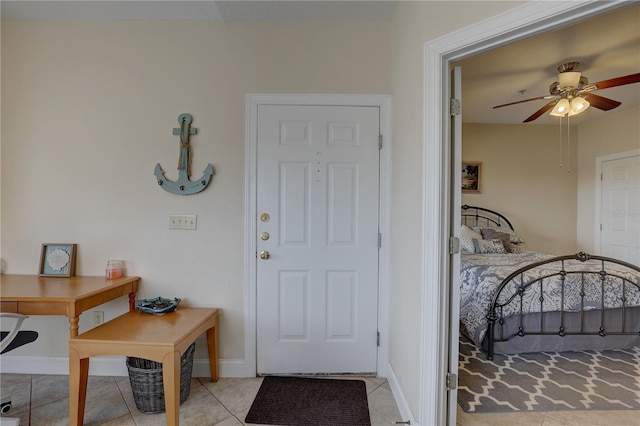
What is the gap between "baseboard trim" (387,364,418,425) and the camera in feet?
5.56

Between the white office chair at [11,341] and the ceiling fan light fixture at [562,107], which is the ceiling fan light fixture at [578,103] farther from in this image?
the white office chair at [11,341]

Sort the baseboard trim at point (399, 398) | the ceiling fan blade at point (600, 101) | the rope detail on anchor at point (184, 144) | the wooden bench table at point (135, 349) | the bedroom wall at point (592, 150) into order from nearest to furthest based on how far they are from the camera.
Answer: the wooden bench table at point (135, 349) < the baseboard trim at point (399, 398) < the rope detail on anchor at point (184, 144) < the ceiling fan blade at point (600, 101) < the bedroom wall at point (592, 150)

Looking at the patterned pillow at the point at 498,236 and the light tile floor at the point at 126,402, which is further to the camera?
the patterned pillow at the point at 498,236

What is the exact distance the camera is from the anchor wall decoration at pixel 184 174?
2166 millimetres

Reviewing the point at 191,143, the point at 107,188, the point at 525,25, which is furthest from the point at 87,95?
the point at 525,25

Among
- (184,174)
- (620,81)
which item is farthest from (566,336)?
(184,174)

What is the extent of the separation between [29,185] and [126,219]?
0.79m

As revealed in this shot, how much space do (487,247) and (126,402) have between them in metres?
3.91

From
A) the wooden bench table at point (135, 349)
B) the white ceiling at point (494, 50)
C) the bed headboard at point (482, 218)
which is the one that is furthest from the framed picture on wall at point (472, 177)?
the wooden bench table at point (135, 349)

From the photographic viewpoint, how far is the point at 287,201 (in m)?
2.20

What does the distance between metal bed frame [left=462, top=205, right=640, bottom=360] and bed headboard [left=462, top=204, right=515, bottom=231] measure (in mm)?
1890

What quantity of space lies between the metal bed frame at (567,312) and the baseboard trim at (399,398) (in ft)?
3.23

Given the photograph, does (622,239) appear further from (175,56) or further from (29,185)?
(29,185)

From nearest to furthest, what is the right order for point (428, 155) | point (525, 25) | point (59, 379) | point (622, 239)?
point (525, 25) < point (428, 155) < point (59, 379) < point (622, 239)
